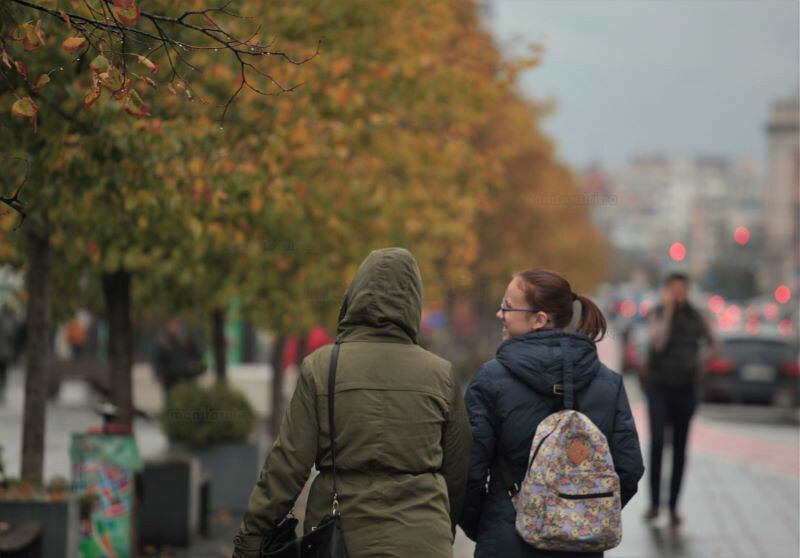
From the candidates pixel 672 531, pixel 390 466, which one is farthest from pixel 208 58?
pixel 390 466

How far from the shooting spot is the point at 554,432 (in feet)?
17.5

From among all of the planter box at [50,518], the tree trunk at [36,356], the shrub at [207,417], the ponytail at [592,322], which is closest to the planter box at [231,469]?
the shrub at [207,417]

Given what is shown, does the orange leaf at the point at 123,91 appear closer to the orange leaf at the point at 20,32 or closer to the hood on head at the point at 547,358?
the orange leaf at the point at 20,32

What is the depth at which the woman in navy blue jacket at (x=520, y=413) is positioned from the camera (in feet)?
17.7

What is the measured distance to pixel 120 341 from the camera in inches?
458

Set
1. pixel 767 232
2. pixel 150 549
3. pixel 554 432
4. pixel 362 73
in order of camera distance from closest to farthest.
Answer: pixel 554 432 → pixel 150 549 → pixel 362 73 → pixel 767 232

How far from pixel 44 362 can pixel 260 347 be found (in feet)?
93.4

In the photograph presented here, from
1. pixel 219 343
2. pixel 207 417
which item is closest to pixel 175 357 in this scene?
pixel 219 343

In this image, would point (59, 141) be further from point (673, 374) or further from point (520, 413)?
point (673, 374)

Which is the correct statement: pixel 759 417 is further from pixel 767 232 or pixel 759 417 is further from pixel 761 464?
pixel 767 232

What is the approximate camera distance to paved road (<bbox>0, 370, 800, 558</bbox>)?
37.8ft

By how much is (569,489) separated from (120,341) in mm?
6844

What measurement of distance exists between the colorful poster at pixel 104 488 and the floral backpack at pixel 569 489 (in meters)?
5.16

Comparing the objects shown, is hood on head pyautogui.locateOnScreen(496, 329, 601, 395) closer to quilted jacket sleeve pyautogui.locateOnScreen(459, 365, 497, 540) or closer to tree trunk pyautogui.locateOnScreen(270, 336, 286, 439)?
quilted jacket sleeve pyautogui.locateOnScreen(459, 365, 497, 540)
